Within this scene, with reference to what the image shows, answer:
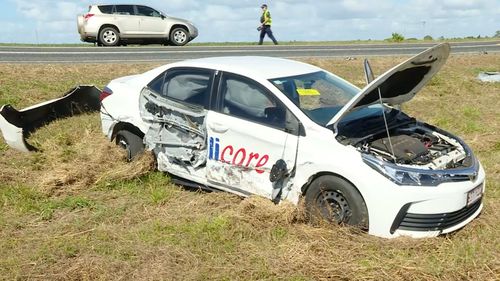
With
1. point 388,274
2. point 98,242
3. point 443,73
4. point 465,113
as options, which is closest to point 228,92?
point 98,242

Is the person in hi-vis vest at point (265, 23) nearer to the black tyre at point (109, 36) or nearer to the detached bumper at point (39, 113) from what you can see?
the black tyre at point (109, 36)

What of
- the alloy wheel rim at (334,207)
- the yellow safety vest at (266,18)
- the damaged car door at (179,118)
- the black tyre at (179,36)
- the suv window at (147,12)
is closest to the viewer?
the alloy wheel rim at (334,207)

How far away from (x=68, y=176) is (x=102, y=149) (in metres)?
0.61

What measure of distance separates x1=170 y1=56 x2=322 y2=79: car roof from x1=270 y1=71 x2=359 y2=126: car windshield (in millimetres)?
118

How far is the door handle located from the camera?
5367 millimetres

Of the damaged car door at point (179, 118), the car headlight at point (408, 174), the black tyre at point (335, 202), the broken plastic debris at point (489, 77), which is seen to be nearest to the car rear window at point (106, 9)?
the broken plastic debris at point (489, 77)

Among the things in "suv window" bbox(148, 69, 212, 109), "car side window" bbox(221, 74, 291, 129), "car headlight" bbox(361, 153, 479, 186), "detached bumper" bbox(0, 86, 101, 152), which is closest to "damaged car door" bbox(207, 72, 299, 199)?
"car side window" bbox(221, 74, 291, 129)

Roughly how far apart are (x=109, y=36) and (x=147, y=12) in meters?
1.72

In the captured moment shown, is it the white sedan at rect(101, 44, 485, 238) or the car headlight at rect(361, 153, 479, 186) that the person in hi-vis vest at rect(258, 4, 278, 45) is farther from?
the car headlight at rect(361, 153, 479, 186)

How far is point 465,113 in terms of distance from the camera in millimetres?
10258

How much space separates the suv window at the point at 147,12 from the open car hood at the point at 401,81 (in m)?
15.9

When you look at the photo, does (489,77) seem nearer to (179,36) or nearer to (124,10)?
(179,36)

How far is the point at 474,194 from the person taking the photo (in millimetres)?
4746

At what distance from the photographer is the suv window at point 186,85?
225 inches
